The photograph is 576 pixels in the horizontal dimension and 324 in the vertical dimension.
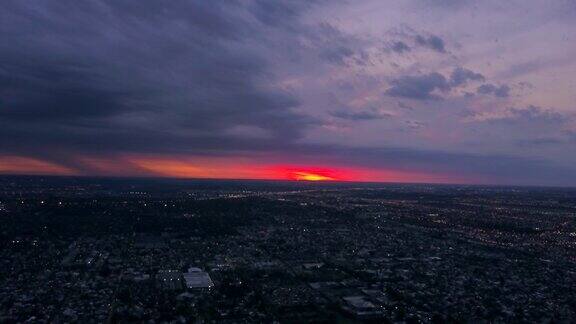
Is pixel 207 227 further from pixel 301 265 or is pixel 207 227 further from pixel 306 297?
pixel 306 297

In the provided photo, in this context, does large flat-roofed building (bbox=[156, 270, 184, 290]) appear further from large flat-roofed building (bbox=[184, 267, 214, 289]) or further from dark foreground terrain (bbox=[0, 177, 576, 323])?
large flat-roofed building (bbox=[184, 267, 214, 289])

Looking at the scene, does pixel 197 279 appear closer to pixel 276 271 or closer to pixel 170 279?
pixel 170 279

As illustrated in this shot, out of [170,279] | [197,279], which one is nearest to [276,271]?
[197,279]

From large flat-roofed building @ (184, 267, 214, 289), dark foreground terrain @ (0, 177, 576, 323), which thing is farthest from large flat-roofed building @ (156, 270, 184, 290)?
large flat-roofed building @ (184, 267, 214, 289)

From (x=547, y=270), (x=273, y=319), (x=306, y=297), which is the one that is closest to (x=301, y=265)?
(x=306, y=297)

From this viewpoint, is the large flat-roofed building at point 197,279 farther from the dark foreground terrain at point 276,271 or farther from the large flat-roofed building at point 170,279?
the large flat-roofed building at point 170,279

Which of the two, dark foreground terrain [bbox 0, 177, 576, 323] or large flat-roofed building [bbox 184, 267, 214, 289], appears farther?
large flat-roofed building [bbox 184, 267, 214, 289]

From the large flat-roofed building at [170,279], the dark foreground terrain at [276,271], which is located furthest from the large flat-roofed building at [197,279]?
the large flat-roofed building at [170,279]
